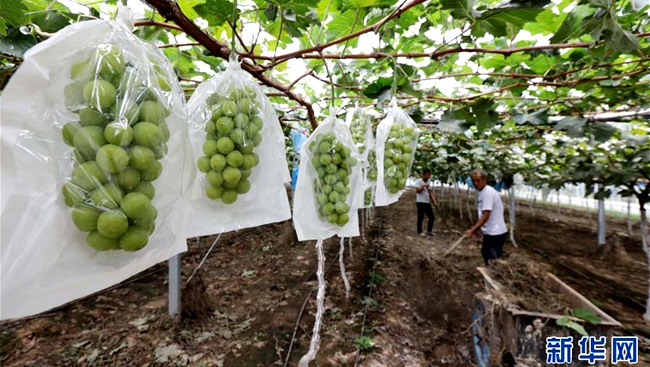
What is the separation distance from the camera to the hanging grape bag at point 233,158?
34.1 inches

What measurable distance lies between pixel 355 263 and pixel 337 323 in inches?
87.8

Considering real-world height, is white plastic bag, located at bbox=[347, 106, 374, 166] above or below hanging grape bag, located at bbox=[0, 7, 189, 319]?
above

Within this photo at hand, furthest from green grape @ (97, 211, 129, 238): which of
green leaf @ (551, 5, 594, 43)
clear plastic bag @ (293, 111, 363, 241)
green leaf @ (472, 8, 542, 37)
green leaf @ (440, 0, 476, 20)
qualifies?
green leaf @ (551, 5, 594, 43)

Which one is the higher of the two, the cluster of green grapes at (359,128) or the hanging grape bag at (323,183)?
the cluster of green grapes at (359,128)

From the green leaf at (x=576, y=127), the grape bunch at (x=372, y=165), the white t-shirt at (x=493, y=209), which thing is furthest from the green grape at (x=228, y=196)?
the white t-shirt at (x=493, y=209)

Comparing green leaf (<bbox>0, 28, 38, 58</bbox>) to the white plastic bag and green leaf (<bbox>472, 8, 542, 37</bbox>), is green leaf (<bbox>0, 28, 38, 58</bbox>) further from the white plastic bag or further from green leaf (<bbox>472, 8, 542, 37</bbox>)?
green leaf (<bbox>472, 8, 542, 37</bbox>)

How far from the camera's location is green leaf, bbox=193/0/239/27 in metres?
1.10

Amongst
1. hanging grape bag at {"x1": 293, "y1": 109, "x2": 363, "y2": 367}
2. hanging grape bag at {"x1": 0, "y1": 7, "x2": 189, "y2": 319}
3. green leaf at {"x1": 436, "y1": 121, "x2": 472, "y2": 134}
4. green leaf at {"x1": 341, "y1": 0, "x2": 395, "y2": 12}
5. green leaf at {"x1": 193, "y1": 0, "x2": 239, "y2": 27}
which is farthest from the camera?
green leaf at {"x1": 436, "y1": 121, "x2": 472, "y2": 134}

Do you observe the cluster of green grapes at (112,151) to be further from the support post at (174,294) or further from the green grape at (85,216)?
the support post at (174,294)

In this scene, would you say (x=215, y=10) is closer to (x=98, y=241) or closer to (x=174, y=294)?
(x=98, y=241)

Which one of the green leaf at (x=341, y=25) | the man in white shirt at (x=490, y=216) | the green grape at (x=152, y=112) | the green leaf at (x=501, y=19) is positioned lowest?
the man in white shirt at (x=490, y=216)

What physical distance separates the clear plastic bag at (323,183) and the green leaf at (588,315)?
2481mm

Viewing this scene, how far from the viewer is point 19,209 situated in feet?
1.68

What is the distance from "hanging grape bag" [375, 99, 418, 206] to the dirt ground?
224cm
